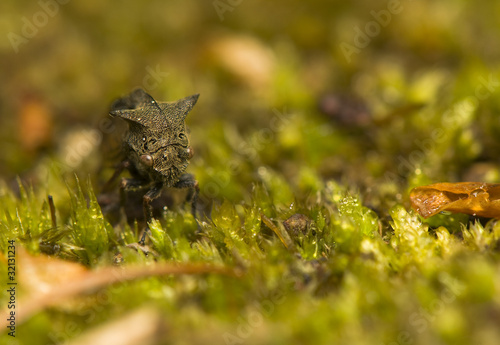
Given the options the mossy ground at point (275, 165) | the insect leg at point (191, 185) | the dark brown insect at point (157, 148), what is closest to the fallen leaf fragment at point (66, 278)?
the mossy ground at point (275, 165)

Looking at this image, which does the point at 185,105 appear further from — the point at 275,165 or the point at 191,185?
the point at 275,165

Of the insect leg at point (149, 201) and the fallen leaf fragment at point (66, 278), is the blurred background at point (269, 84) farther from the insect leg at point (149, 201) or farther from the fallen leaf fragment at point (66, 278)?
the fallen leaf fragment at point (66, 278)

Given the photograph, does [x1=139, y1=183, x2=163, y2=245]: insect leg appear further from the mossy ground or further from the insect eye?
the insect eye

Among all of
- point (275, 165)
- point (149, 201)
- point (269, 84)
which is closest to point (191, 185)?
point (149, 201)

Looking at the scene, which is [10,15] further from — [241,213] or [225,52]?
[241,213]

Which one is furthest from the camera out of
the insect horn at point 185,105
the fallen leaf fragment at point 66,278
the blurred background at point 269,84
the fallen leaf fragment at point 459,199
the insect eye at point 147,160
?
the blurred background at point 269,84

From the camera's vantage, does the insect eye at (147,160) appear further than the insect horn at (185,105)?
No
